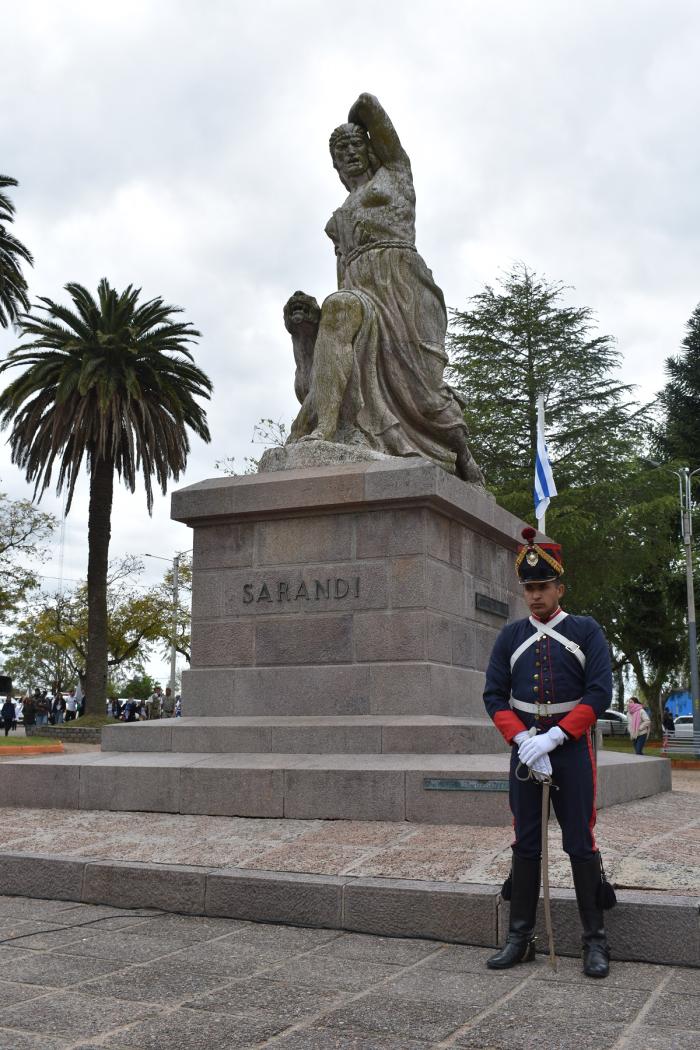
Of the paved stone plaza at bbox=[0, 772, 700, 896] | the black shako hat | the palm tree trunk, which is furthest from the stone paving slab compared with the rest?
the palm tree trunk

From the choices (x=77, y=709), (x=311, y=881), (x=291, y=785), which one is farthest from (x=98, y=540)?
(x=311, y=881)

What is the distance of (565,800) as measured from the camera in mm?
4785

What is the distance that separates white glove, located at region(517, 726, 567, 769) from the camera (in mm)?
4715

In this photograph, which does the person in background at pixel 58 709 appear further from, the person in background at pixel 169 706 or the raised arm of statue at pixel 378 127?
the raised arm of statue at pixel 378 127

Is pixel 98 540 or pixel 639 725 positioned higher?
pixel 98 540

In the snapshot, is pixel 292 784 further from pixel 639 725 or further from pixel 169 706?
pixel 169 706

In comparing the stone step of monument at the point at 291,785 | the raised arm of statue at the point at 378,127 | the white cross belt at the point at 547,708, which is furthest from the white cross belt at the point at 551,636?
the raised arm of statue at the point at 378,127

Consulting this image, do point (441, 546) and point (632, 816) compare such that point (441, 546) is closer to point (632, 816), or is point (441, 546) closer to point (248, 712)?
point (248, 712)

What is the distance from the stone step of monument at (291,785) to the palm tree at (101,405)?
20486 millimetres

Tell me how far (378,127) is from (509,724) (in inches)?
302

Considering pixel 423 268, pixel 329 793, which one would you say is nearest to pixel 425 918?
pixel 329 793

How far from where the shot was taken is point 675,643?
41.2 metres

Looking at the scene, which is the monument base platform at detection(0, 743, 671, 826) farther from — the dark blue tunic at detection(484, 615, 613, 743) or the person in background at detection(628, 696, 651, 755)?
the person in background at detection(628, 696, 651, 755)

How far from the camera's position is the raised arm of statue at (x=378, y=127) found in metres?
10.6
